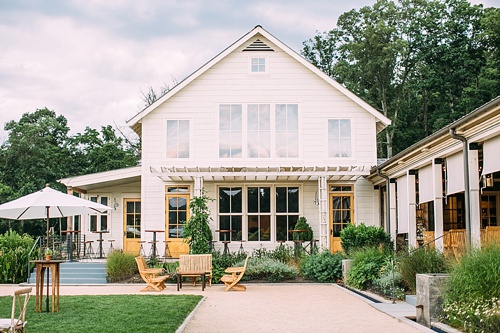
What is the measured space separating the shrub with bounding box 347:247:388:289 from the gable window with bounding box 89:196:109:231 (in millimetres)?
10999

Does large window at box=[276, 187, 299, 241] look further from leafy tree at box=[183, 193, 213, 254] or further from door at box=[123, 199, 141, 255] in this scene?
door at box=[123, 199, 141, 255]

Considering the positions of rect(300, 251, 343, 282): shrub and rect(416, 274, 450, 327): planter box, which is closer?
rect(416, 274, 450, 327): planter box

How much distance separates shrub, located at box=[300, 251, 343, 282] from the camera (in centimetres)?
1873

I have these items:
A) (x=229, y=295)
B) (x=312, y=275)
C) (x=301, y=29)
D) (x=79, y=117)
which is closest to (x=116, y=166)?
(x=79, y=117)

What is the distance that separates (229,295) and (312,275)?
13.8ft

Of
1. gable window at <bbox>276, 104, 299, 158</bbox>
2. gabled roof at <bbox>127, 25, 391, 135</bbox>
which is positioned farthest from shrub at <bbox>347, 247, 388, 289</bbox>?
gabled roof at <bbox>127, 25, 391, 135</bbox>

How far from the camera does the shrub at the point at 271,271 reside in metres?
18.8

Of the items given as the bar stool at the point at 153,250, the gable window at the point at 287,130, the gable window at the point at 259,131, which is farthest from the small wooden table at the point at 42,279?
the gable window at the point at 287,130

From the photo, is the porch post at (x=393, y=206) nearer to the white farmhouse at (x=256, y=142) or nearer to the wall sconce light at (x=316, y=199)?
the white farmhouse at (x=256, y=142)

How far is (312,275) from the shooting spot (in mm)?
19047

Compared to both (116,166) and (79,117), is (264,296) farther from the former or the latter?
(79,117)

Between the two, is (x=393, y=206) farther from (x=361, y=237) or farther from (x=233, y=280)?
(x=233, y=280)

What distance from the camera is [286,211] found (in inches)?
887

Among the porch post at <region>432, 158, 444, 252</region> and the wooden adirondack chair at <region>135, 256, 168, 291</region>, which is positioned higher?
the porch post at <region>432, 158, 444, 252</region>
